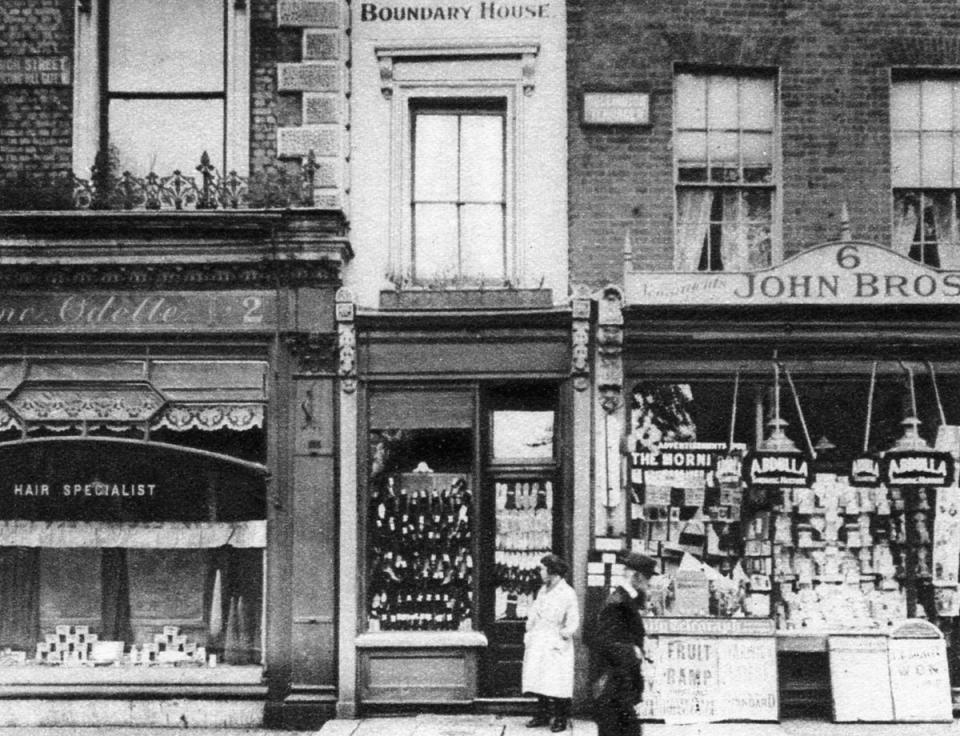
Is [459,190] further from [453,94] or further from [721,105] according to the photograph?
[721,105]

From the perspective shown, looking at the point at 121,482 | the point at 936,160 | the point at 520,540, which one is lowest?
the point at 520,540

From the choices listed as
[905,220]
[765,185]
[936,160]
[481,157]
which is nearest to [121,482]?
[481,157]

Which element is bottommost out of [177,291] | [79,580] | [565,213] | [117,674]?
[117,674]

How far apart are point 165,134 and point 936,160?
805 centimetres

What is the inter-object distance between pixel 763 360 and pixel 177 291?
5959mm

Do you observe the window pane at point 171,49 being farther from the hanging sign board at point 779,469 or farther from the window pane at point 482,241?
the hanging sign board at point 779,469

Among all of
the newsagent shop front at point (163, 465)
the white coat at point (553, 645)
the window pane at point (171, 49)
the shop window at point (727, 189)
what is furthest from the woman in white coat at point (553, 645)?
the window pane at point (171, 49)

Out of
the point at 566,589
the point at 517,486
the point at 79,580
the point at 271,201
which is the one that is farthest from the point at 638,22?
the point at 79,580

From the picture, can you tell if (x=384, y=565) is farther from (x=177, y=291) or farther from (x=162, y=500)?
(x=177, y=291)

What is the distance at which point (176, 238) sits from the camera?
10.5 m

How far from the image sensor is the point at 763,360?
10.8 meters

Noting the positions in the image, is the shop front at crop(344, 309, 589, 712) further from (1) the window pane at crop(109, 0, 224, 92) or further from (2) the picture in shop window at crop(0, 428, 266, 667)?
(1) the window pane at crop(109, 0, 224, 92)

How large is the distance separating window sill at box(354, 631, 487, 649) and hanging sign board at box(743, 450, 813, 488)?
317 cm

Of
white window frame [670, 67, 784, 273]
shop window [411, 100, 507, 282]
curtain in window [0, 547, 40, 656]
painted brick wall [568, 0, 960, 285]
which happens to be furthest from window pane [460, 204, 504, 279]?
curtain in window [0, 547, 40, 656]
